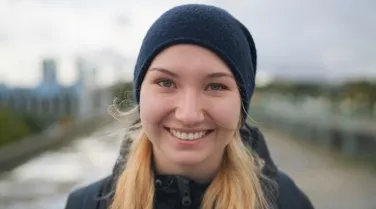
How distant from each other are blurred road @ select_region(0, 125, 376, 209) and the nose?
11.0 ft

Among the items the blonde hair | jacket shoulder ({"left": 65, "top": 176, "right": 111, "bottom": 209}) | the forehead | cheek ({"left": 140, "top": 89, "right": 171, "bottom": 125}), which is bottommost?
jacket shoulder ({"left": 65, "top": 176, "right": 111, "bottom": 209})

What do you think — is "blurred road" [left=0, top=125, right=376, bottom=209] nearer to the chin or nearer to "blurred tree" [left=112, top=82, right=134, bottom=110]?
"blurred tree" [left=112, top=82, right=134, bottom=110]

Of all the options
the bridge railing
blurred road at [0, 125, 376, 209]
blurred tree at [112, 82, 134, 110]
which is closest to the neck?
blurred tree at [112, 82, 134, 110]

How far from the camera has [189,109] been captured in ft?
4.66

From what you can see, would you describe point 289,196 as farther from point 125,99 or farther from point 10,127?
point 10,127

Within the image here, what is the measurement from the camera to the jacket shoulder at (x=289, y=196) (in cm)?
168

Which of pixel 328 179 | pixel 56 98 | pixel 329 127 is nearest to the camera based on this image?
pixel 328 179

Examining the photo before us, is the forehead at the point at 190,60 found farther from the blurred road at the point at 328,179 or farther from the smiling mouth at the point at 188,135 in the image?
the blurred road at the point at 328,179

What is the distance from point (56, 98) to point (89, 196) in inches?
831

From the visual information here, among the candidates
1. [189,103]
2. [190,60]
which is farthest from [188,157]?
[190,60]

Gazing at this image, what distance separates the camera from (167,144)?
151cm

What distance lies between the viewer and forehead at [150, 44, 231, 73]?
56.2 inches

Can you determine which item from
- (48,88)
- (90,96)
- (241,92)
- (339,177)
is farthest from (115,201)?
(90,96)

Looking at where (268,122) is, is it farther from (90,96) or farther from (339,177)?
(339,177)
